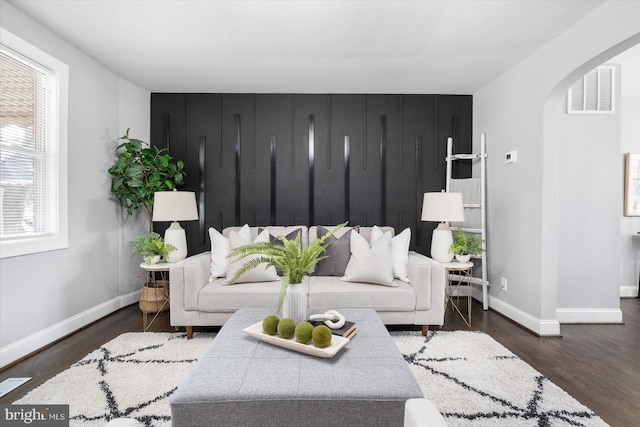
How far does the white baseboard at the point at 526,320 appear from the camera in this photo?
2902 mm

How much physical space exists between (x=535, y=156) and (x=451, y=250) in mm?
1158

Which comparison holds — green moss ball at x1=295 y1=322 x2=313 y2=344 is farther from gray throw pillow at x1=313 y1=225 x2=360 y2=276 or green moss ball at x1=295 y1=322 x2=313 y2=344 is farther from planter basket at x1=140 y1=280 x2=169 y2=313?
planter basket at x1=140 y1=280 x2=169 y2=313

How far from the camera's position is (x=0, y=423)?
1.27 m

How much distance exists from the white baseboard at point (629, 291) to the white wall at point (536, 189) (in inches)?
53.5

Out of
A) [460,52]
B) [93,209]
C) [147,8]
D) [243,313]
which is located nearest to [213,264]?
[243,313]

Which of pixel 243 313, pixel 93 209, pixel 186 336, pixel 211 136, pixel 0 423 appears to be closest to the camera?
pixel 0 423

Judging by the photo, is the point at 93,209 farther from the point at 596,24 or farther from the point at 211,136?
the point at 596,24

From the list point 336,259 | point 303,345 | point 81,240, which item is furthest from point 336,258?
point 81,240

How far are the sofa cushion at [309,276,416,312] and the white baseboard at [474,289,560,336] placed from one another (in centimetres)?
117

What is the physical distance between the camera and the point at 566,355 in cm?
252

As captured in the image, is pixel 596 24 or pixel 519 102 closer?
pixel 596 24

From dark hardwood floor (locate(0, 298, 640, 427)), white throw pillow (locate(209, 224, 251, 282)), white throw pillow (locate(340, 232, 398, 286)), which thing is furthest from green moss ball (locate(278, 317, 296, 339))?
dark hardwood floor (locate(0, 298, 640, 427))

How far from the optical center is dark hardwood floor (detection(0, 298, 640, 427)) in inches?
77.0

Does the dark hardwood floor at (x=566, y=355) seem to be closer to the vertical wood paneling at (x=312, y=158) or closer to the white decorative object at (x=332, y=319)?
the white decorative object at (x=332, y=319)
